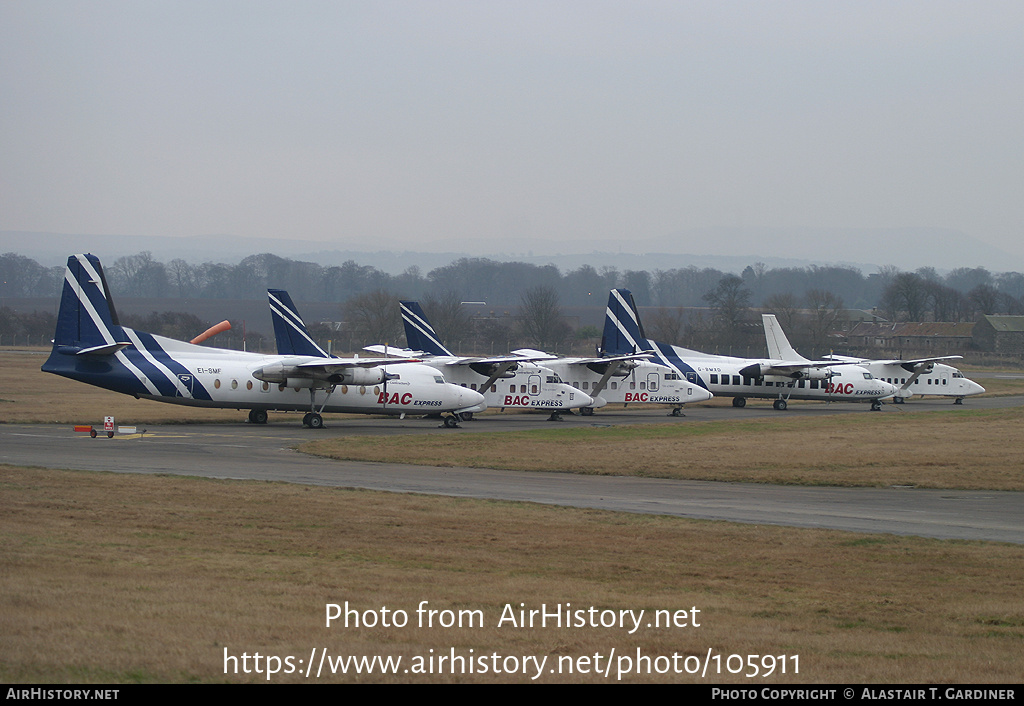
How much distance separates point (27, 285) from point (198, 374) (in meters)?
157

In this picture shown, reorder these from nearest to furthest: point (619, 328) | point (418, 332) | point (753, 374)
Result: point (418, 332) < point (619, 328) < point (753, 374)

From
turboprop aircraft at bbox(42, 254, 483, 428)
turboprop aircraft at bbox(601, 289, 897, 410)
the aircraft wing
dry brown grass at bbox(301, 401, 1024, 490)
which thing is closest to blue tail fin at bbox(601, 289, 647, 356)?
turboprop aircraft at bbox(601, 289, 897, 410)

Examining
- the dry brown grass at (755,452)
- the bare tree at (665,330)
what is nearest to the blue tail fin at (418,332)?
the dry brown grass at (755,452)

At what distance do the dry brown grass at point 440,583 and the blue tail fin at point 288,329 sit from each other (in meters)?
21.6

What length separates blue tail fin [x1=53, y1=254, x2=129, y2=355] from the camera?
115ft

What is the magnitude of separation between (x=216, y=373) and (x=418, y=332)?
16.0 m

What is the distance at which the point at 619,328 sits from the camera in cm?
5316

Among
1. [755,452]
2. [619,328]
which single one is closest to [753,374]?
[619,328]

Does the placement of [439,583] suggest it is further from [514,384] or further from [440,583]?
[514,384]

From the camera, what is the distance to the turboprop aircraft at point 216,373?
34.9m

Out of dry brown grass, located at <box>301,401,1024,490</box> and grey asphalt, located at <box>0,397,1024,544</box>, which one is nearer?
grey asphalt, located at <box>0,397,1024,544</box>

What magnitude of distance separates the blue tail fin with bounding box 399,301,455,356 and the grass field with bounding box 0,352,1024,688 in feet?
97.8

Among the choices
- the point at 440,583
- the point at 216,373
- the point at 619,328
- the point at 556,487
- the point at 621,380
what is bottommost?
the point at 556,487

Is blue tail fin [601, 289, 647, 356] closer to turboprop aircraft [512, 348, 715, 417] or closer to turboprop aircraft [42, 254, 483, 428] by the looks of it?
turboprop aircraft [512, 348, 715, 417]
